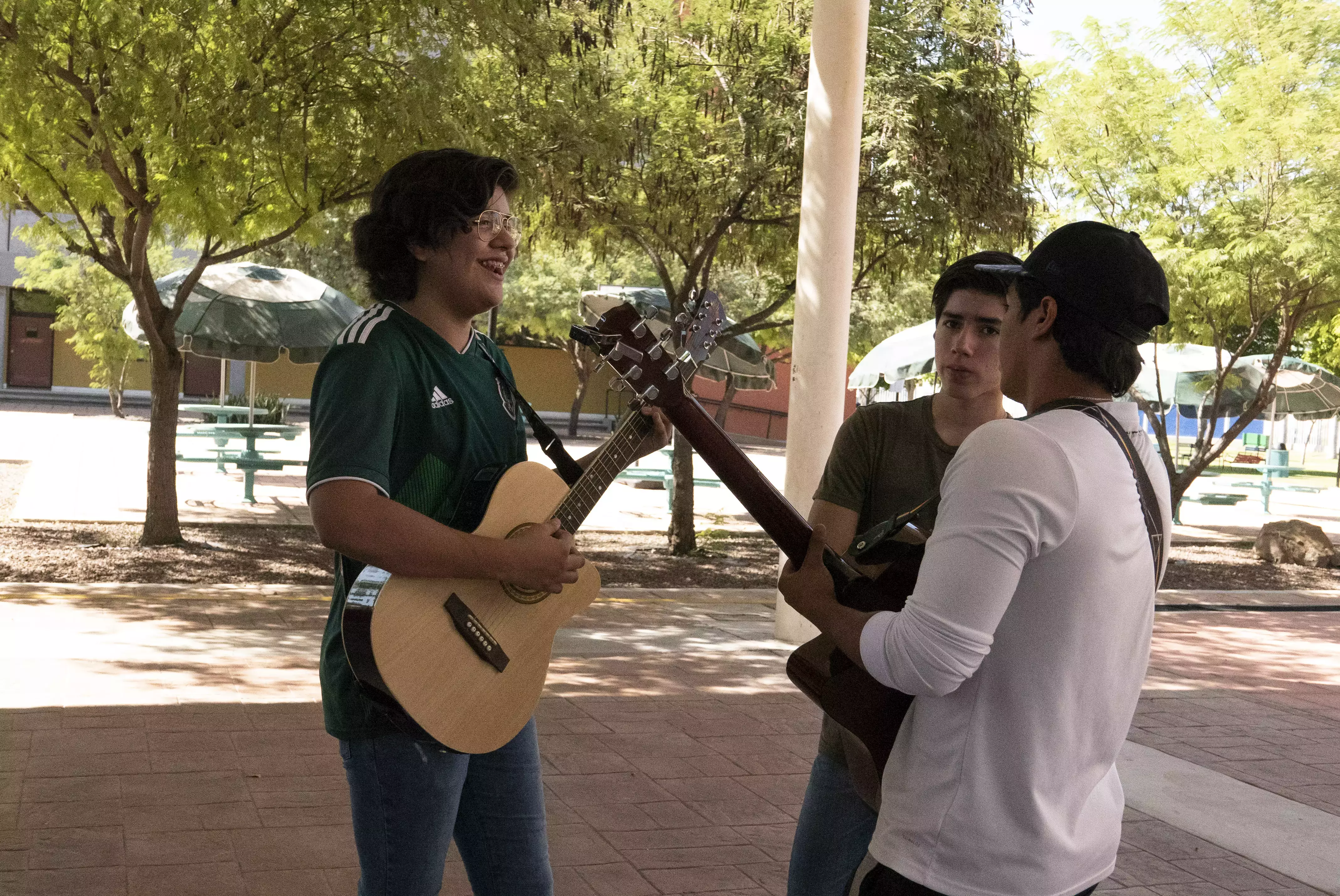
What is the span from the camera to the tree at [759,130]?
1079 cm

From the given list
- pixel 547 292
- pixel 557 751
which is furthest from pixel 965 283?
pixel 547 292

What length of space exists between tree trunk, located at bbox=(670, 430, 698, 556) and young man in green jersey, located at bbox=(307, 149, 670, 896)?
10144 millimetres

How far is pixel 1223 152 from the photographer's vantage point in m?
12.3

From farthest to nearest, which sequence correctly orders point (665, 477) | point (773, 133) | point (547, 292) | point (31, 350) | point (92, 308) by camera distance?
point (31, 350), point (547, 292), point (92, 308), point (665, 477), point (773, 133)

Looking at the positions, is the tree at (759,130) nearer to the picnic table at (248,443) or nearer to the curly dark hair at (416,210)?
the picnic table at (248,443)

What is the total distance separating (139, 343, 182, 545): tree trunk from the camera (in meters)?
10.8

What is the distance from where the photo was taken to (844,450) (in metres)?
2.94

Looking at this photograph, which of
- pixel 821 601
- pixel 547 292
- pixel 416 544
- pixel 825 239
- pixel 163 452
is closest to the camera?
pixel 821 601

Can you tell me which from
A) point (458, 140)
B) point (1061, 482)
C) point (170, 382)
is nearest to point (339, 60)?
point (458, 140)

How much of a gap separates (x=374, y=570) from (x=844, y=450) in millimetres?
1155

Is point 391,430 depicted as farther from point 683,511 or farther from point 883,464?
point 683,511

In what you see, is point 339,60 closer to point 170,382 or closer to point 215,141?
point 215,141

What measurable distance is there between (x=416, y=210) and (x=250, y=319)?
12248 mm

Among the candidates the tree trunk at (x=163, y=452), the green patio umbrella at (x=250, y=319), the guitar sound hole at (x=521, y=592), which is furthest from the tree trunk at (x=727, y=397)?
the guitar sound hole at (x=521, y=592)
